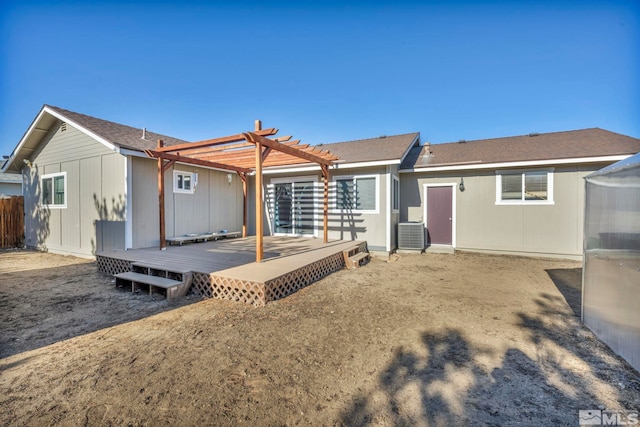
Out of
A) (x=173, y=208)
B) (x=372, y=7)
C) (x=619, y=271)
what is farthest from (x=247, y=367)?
(x=372, y=7)

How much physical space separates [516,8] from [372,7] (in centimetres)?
400

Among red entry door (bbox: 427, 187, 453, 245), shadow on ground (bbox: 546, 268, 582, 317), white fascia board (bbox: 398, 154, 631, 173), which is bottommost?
shadow on ground (bbox: 546, 268, 582, 317)

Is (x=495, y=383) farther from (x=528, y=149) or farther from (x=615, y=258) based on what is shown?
(x=528, y=149)

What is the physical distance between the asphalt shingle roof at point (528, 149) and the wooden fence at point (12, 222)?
14.3 m

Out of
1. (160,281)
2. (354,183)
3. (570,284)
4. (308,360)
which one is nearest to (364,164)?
(354,183)

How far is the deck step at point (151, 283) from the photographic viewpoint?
13.7 feet

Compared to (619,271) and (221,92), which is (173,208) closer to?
(221,92)

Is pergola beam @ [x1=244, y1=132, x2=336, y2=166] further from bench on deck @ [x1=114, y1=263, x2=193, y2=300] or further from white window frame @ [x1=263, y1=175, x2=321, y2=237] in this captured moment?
bench on deck @ [x1=114, y1=263, x2=193, y2=300]

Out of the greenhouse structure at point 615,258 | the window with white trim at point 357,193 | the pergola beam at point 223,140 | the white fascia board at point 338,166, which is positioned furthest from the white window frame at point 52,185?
the greenhouse structure at point 615,258

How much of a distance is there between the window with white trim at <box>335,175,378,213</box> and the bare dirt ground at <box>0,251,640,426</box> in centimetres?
398

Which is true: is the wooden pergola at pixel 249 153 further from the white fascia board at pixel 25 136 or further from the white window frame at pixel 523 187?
the white window frame at pixel 523 187

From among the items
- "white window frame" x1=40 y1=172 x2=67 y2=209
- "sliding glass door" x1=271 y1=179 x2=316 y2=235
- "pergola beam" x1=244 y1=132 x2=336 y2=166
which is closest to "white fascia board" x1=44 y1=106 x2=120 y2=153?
"white window frame" x1=40 y1=172 x2=67 y2=209

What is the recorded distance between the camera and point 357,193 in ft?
27.4

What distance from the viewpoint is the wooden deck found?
4.08 m
